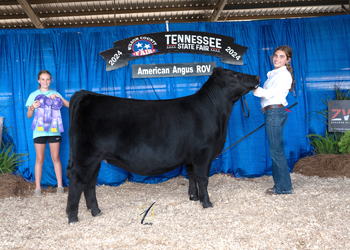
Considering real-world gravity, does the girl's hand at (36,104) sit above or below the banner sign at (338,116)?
above

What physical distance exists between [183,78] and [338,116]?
9.59 feet

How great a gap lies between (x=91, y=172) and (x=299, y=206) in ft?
7.55

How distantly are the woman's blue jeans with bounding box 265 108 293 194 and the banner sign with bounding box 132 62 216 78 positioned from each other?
1.71 meters

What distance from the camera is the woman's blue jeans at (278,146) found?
11.1ft

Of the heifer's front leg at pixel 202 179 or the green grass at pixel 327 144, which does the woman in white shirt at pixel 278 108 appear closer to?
the heifer's front leg at pixel 202 179

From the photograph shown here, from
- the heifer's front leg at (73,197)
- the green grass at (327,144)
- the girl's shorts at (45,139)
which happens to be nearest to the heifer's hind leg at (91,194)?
the heifer's front leg at (73,197)

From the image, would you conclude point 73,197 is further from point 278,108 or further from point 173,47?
point 173,47

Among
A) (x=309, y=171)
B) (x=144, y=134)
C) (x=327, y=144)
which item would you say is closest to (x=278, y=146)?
(x=309, y=171)

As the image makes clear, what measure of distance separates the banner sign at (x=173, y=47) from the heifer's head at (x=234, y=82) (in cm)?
167

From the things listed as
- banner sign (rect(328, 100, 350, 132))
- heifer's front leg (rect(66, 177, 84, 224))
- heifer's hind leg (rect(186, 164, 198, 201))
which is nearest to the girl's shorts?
heifer's front leg (rect(66, 177, 84, 224))

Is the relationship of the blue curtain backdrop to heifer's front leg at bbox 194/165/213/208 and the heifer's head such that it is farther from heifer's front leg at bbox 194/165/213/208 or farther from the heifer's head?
heifer's front leg at bbox 194/165/213/208

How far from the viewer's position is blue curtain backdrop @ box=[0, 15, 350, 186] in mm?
4762

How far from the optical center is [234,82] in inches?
129

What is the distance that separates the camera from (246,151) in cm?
492
